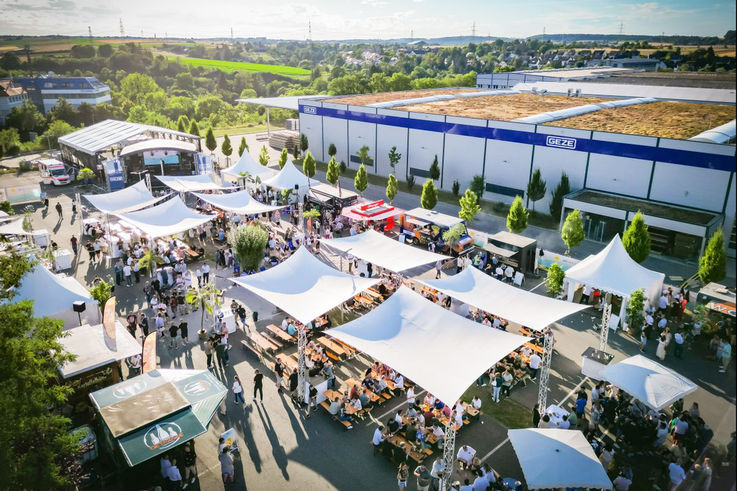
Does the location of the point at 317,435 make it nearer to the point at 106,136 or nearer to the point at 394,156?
the point at 394,156

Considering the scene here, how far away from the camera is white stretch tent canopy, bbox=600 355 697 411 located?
11367mm

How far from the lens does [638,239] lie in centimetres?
1903

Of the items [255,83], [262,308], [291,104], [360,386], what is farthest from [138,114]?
[360,386]

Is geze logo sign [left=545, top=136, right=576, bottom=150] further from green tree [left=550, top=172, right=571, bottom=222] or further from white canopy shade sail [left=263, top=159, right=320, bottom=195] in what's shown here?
white canopy shade sail [left=263, top=159, right=320, bottom=195]

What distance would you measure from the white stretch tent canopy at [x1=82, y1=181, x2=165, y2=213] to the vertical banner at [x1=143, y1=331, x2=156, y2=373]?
1063 centimetres

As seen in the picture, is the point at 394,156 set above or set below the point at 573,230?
above

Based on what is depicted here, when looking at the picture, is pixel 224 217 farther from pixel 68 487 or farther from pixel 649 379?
pixel 649 379

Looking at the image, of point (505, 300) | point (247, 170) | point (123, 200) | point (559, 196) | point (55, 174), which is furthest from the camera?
point (55, 174)

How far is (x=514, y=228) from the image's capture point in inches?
910

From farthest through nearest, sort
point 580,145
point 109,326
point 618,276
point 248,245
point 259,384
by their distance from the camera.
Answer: point 580,145 → point 248,245 → point 618,276 → point 109,326 → point 259,384

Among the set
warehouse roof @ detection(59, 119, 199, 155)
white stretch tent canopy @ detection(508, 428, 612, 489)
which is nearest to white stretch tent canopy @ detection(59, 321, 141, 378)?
white stretch tent canopy @ detection(508, 428, 612, 489)

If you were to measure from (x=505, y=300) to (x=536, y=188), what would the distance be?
1387 cm

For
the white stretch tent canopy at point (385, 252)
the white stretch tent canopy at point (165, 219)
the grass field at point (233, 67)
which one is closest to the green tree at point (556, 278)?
the white stretch tent canopy at point (385, 252)

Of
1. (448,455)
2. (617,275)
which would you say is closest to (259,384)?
(448,455)
